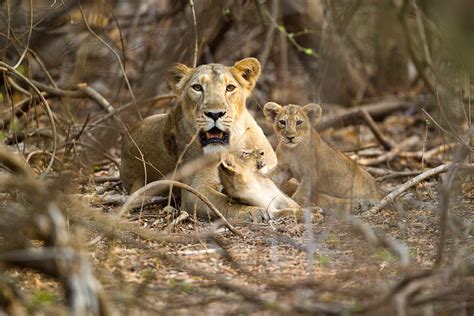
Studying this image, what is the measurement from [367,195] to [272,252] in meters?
1.58

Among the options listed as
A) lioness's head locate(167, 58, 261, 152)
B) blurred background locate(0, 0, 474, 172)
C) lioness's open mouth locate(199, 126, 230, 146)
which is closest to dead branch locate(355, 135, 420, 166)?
blurred background locate(0, 0, 474, 172)

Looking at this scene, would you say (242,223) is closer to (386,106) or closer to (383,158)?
(383,158)

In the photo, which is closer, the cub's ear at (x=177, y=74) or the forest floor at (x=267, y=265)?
the forest floor at (x=267, y=265)

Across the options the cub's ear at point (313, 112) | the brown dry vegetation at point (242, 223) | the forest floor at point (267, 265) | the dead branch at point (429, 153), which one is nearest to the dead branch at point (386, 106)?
the brown dry vegetation at point (242, 223)

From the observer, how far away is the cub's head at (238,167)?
641 centimetres

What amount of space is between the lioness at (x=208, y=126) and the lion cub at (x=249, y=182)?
7 centimetres

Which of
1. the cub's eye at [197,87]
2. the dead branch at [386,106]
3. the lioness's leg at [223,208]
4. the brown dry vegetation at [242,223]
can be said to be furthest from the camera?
the dead branch at [386,106]

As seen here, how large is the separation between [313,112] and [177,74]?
42.2 inches

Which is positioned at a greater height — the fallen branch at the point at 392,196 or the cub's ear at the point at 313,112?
the cub's ear at the point at 313,112

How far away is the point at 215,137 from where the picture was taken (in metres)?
6.43

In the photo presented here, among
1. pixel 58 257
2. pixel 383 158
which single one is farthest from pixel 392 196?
pixel 58 257

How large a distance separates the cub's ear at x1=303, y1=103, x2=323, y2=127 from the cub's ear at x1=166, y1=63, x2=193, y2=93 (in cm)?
93

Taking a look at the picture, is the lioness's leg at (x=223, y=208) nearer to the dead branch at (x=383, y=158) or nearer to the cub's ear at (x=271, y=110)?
the cub's ear at (x=271, y=110)

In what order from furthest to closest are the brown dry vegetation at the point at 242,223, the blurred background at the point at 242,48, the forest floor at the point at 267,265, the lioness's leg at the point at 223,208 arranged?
the blurred background at the point at 242,48
the lioness's leg at the point at 223,208
the forest floor at the point at 267,265
the brown dry vegetation at the point at 242,223
